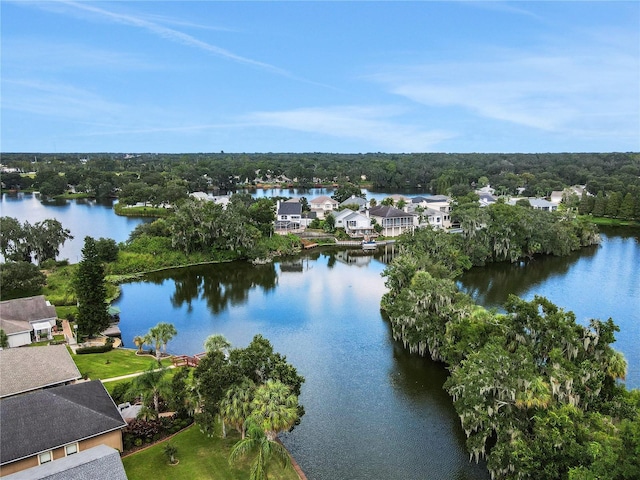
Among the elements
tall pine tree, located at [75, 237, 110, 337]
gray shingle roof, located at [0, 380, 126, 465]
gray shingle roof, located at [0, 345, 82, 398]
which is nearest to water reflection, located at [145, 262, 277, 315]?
tall pine tree, located at [75, 237, 110, 337]

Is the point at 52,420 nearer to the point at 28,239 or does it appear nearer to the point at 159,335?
the point at 159,335

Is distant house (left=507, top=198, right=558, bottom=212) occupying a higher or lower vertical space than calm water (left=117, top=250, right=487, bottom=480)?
higher

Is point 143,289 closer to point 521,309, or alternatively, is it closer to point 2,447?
point 2,447

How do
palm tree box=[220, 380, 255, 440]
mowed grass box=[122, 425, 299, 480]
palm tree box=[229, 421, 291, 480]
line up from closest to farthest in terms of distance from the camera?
1. palm tree box=[229, 421, 291, 480]
2. mowed grass box=[122, 425, 299, 480]
3. palm tree box=[220, 380, 255, 440]

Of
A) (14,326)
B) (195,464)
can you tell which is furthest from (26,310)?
(195,464)

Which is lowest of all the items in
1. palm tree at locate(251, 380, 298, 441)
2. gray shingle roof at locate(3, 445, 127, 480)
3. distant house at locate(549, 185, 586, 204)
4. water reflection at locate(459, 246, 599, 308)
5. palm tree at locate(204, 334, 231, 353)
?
water reflection at locate(459, 246, 599, 308)

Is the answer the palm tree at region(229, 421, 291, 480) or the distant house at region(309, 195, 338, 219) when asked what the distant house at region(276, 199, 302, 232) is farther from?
the palm tree at region(229, 421, 291, 480)

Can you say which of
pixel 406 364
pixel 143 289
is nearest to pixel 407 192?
pixel 143 289
